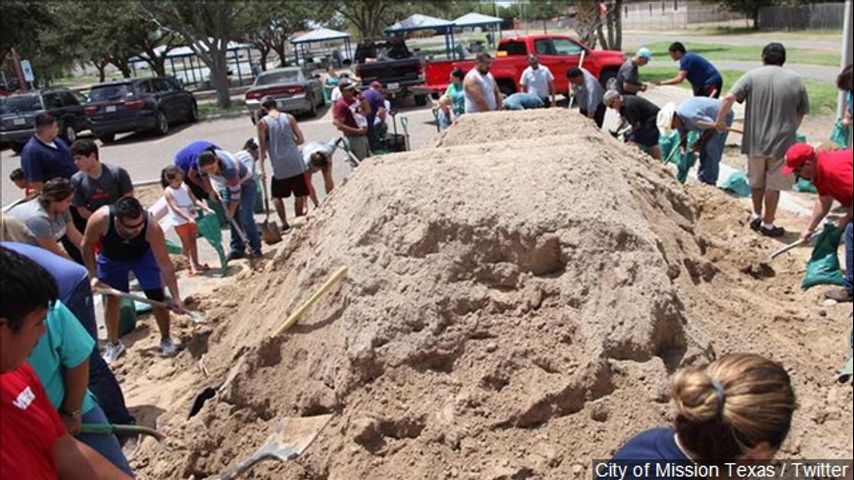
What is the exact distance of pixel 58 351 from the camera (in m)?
3.14

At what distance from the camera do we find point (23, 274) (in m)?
2.17

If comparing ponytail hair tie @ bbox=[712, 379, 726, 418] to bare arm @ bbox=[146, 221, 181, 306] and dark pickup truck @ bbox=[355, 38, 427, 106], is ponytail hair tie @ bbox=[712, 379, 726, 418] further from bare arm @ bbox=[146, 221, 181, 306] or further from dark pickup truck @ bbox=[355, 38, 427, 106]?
dark pickup truck @ bbox=[355, 38, 427, 106]

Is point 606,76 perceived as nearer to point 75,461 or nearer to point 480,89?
point 480,89

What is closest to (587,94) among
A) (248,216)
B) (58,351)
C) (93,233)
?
(248,216)

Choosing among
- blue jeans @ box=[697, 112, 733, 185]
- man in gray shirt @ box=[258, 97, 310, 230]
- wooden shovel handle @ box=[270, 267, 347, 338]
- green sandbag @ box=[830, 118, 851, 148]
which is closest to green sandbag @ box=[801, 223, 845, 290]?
green sandbag @ box=[830, 118, 851, 148]

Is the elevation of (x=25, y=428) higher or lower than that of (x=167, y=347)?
higher

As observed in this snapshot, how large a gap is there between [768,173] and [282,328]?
5.24 metres

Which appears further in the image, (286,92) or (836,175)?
(286,92)

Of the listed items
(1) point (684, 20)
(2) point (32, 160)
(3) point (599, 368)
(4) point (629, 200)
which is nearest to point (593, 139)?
(4) point (629, 200)

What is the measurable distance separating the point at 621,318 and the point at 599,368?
330mm

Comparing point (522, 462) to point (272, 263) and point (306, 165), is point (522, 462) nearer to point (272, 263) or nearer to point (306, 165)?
point (272, 263)

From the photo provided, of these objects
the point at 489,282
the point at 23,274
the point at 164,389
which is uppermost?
the point at 23,274

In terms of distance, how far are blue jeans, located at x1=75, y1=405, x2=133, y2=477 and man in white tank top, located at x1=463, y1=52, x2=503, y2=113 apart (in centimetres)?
764

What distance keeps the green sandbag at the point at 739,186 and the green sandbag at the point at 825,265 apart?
2936mm
